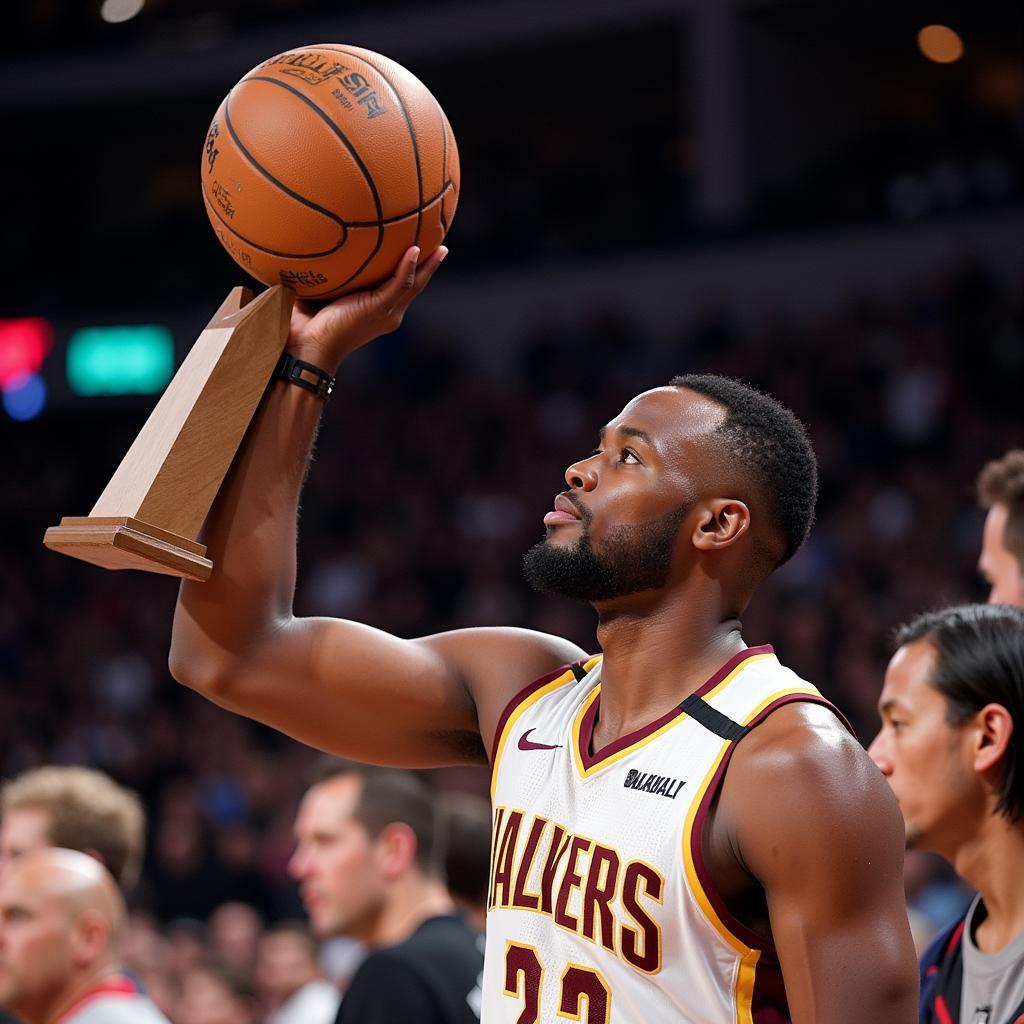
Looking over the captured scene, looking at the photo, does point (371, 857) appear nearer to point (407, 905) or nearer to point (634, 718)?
point (407, 905)

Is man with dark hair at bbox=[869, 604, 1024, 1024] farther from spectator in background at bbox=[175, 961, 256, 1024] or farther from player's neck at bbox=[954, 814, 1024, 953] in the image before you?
spectator in background at bbox=[175, 961, 256, 1024]

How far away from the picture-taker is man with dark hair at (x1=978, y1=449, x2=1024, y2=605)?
11.1 feet

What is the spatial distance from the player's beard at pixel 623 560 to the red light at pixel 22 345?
1355cm

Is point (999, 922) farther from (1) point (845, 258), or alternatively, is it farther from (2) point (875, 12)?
(2) point (875, 12)

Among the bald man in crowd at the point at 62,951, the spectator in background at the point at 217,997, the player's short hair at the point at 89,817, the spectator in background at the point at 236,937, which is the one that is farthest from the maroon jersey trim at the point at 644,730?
the spectator in background at the point at 236,937

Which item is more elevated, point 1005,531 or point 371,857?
point 1005,531

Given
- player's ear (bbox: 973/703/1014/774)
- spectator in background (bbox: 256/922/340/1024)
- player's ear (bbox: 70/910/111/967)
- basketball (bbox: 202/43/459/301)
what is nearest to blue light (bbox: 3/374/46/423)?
spectator in background (bbox: 256/922/340/1024)

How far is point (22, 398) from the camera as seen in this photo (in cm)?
1516

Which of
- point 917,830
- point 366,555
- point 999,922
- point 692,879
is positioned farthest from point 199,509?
point 366,555

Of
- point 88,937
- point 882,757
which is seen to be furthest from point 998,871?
point 88,937

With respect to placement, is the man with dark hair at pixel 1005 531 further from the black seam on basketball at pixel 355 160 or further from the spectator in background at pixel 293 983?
the spectator in background at pixel 293 983

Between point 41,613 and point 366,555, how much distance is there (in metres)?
3.04

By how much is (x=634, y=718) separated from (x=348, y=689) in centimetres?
49

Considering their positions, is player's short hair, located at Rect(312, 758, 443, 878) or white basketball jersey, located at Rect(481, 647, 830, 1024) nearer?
white basketball jersey, located at Rect(481, 647, 830, 1024)
